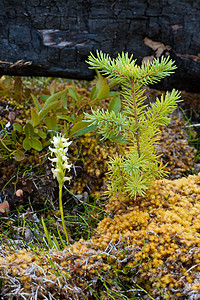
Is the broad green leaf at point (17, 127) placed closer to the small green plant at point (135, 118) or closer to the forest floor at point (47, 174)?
the forest floor at point (47, 174)

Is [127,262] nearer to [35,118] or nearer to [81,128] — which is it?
[81,128]

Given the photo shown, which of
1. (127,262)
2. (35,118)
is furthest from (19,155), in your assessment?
(127,262)

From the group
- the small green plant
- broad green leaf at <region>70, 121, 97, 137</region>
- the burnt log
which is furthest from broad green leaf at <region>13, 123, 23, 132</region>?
the small green plant

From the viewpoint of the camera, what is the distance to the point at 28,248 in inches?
80.4

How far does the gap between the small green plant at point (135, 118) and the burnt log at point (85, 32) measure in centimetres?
116

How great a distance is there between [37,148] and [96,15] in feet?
4.84

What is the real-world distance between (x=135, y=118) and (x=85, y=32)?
1.50 m

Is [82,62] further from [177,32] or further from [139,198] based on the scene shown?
[139,198]

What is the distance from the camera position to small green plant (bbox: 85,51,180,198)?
184cm

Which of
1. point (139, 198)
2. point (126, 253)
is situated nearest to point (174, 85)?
point (139, 198)

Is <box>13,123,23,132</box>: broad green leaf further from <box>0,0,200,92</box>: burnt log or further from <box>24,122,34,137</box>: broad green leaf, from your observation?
<box>0,0,200,92</box>: burnt log

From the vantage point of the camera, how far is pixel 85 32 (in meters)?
3.06

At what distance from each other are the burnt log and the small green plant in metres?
1.16

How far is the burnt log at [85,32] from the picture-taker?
2961mm
